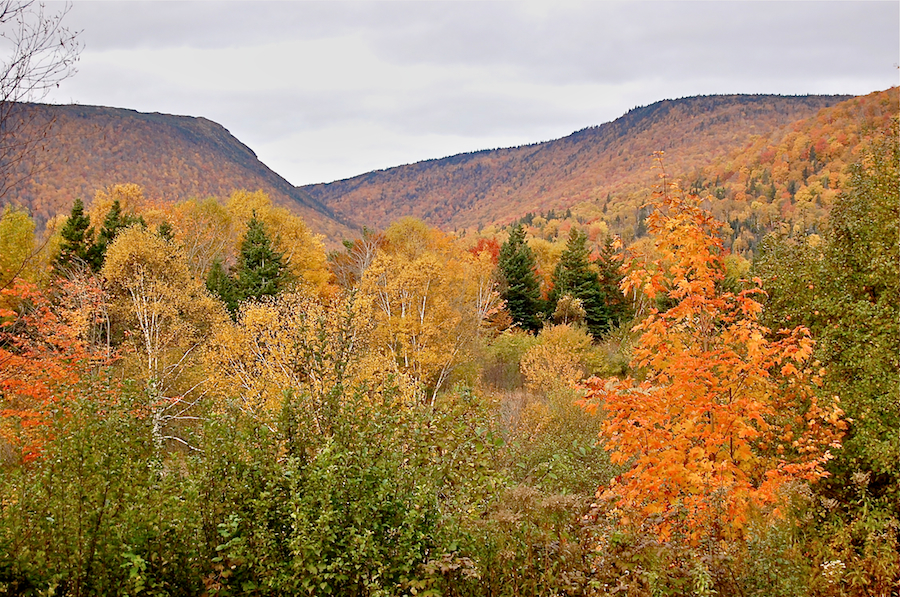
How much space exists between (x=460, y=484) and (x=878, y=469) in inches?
275

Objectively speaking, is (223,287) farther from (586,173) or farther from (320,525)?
(586,173)

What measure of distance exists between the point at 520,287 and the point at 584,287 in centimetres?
449

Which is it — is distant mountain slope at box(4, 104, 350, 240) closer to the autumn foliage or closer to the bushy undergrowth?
the autumn foliage

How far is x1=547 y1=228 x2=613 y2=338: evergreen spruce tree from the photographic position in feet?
127

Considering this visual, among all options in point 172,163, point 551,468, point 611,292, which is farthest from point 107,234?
point 172,163

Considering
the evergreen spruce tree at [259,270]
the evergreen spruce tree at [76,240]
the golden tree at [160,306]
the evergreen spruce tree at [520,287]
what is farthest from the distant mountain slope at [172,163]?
the evergreen spruce tree at [520,287]

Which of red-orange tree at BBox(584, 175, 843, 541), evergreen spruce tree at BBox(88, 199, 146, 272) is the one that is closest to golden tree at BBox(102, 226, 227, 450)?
evergreen spruce tree at BBox(88, 199, 146, 272)

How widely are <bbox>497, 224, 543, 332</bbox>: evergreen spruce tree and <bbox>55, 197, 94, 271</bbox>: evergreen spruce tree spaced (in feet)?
81.5

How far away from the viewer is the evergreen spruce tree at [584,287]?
38719 millimetres

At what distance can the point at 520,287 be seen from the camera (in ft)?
133

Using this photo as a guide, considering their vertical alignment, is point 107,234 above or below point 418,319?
above

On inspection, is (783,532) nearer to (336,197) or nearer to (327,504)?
(327,504)

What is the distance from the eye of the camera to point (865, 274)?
27.5 feet

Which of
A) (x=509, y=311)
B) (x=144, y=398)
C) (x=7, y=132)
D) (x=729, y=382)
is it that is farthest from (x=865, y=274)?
(x=509, y=311)
